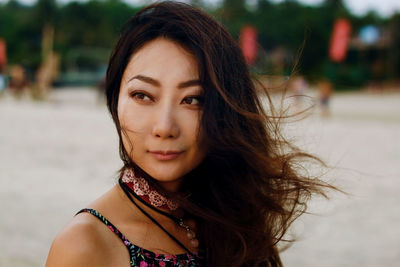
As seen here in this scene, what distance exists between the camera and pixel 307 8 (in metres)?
52.5

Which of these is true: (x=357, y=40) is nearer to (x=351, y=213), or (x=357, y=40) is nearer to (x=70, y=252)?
(x=351, y=213)

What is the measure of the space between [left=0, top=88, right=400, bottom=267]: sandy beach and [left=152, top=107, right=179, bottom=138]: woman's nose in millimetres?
499

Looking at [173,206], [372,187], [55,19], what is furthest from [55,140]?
[55,19]

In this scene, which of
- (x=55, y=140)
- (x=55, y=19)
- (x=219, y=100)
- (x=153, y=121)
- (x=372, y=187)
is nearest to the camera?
(x=153, y=121)

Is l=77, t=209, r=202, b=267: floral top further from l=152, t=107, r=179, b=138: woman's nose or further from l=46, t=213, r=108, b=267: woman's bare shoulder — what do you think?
l=152, t=107, r=179, b=138: woman's nose

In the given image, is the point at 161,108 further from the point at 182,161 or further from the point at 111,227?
the point at 111,227

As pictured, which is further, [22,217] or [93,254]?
[22,217]

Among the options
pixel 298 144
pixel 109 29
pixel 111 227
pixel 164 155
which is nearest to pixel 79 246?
pixel 111 227

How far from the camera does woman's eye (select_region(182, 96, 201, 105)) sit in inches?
49.6

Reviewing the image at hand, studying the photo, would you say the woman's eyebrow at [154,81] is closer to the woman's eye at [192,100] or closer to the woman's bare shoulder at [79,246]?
the woman's eye at [192,100]

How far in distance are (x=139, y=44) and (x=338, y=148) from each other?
7.96m

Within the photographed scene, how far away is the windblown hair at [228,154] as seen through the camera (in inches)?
51.1

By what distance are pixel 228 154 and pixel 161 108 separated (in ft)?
0.98

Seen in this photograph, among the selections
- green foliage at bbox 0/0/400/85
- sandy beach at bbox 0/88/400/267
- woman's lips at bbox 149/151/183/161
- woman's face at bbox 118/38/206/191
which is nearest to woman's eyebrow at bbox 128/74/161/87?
woman's face at bbox 118/38/206/191
